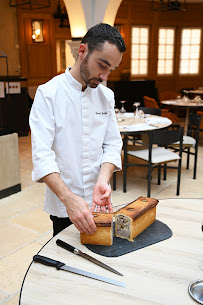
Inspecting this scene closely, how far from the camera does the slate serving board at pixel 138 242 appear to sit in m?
1.17

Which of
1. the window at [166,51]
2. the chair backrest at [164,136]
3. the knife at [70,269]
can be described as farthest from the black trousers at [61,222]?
the window at [166,51]

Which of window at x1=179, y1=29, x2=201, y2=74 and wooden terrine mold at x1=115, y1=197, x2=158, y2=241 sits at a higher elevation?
window at x1=179, y1=29, x2=201, y2=74

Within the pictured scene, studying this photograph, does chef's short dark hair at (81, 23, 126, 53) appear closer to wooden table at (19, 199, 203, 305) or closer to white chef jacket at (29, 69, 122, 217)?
white chef jacket at (29, 69, 122, 217)

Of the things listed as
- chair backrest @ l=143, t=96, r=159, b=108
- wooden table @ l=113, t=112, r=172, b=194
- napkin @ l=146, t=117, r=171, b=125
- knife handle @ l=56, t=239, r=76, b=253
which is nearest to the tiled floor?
wooden table @ l=113, t=112, r=172, b=194

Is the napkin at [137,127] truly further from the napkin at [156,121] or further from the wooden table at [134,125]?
the napkin at [156,121]

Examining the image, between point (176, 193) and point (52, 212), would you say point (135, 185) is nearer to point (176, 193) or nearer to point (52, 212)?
point (176, 193)

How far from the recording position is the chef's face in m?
1.26

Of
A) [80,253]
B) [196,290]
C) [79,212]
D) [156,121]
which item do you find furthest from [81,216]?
[156,121]

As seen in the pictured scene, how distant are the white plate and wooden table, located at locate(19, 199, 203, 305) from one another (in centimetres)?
1

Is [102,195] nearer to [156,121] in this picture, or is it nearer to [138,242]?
[138,242]

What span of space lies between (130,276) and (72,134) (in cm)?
71

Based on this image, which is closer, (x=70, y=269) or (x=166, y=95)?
(x=70, y=269)

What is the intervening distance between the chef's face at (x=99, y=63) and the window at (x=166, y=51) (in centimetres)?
1026

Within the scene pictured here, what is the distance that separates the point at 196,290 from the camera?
38.2 inches
